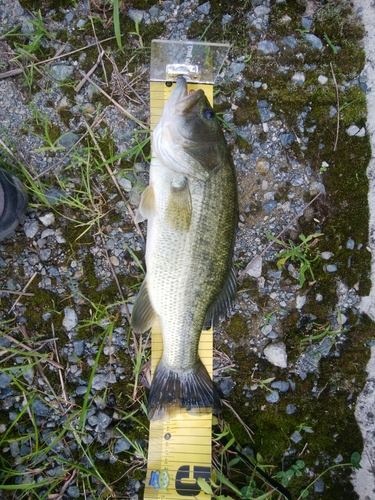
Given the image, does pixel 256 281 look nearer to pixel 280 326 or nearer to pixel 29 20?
pixel 280 326

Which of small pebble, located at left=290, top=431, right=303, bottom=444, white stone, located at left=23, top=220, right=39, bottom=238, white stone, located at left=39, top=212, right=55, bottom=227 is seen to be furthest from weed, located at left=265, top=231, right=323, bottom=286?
white stone, located at left=23, top=220, right=39, bottom=238

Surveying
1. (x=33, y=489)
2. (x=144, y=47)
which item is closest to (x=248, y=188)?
(x=144, y=47)

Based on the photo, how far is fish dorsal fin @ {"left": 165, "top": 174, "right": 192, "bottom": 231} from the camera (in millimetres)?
2330

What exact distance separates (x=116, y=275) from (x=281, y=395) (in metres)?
1.70

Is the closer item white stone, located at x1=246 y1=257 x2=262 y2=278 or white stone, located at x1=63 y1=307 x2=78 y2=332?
white stone, located at x1=63 y1=307 x2=78 y2=332

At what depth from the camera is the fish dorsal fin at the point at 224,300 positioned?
2549mm

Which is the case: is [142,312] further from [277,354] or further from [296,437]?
[296,437]

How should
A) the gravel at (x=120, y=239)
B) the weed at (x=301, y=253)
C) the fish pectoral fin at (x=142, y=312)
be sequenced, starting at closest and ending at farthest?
1. the fish pectoral fin at (x=142, y=312)
2. the gravel at (x=120, y=239)
3. the weed at (x=301, y=253)

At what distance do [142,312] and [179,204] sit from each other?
0.85 meters

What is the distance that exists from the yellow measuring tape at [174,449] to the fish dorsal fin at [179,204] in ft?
2.38

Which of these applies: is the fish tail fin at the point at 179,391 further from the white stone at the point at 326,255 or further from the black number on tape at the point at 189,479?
the white stone at the point at 326,255

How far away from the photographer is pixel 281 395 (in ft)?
9.69

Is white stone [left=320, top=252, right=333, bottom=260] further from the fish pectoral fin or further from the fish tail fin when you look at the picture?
the fish pectoral fin

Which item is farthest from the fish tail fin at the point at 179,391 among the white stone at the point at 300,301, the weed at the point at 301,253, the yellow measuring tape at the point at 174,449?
the weed at the point at 301,253
